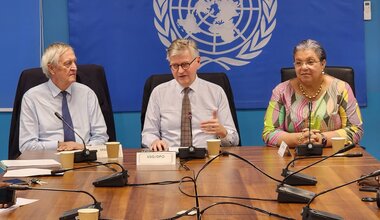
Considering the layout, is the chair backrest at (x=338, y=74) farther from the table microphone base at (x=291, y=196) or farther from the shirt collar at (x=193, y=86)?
the table microphone base at (x=291, y=196)

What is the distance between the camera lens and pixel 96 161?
10.8 feet

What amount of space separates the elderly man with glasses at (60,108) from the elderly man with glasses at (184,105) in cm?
35

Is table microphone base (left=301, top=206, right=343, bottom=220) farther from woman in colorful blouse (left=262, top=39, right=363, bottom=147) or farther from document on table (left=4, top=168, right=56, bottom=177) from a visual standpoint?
woman in colorful blouse (left=262, top=39, right=363, bottom=147)

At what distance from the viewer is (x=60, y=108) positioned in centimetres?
409

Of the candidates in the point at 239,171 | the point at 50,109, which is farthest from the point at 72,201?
the point at 50,109

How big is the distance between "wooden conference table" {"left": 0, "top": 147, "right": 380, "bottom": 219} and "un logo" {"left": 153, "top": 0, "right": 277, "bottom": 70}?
5.64 feet

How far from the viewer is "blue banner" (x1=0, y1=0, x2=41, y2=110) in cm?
483

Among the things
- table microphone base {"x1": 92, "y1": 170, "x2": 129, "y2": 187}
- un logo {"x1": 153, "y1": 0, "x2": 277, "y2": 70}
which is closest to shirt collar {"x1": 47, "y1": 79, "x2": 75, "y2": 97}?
un logo {"x1": 153, "y1": 0, "x2": 277, "y2": 70}

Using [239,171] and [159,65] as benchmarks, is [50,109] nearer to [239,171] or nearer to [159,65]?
[159,65]

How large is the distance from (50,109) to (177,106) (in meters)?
0.77

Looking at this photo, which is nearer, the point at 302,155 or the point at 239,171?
the point at 239,171

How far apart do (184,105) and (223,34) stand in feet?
3.33

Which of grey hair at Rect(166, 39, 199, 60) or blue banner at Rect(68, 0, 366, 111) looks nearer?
grey hair at Rect(166, 39, 199, 60)

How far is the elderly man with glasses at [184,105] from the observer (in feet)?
13.3
